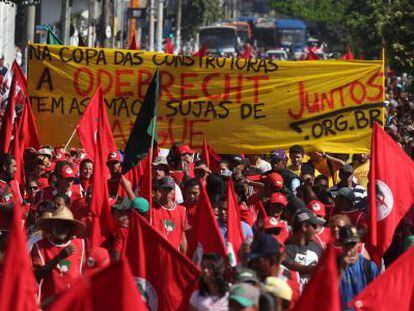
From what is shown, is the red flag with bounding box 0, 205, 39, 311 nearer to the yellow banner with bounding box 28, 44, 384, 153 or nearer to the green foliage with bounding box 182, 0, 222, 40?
the yellow banner with bounding box 28, 44, 384, 153

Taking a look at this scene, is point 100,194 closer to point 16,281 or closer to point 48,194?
point 48,194

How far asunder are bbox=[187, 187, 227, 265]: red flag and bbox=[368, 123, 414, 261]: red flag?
4.39 ft

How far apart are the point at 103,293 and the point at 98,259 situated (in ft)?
6.59

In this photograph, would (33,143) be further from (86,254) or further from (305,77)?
(86,254)

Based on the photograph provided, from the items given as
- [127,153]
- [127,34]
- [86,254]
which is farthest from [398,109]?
[127,34]

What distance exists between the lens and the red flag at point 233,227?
A: 9.97 m

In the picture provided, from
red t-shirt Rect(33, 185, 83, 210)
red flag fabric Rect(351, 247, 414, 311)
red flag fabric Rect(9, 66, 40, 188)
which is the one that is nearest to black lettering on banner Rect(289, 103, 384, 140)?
red flag fabric Rect(9, 66, 40, 188)

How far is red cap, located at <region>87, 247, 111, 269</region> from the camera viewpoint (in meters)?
8.81

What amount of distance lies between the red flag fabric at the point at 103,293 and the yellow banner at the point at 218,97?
301 inches

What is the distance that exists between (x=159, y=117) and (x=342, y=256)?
19.3ft

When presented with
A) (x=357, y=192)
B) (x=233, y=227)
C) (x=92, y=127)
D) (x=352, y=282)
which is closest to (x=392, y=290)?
(x=352, y=282)

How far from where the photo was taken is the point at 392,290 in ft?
27.5

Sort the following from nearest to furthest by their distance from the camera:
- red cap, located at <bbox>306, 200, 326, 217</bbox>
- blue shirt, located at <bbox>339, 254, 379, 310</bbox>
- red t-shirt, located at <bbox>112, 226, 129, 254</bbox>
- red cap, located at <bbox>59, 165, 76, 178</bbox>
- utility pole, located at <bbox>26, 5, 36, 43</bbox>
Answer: blue shirt, located at <bbox>339, 254, 379, 310</bbox>, red t-shirt, located at <bbox>112, 226, 129, 254</bbox>, red cap, located at <bbox>306, 200, 326, 217</bbox>, red cap, located at <bbox>59, 165, 76, 178</bbox>, utility pole, located at <bbox>26, 5, 36, 43</bbox>

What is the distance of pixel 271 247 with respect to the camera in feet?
27.0
